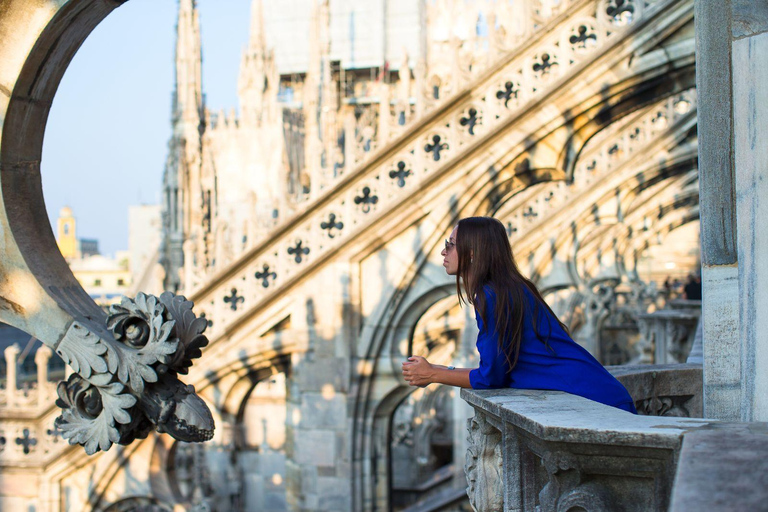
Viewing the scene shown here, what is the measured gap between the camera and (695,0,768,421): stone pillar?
2.29 metres

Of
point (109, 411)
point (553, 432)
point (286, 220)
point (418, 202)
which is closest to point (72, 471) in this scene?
point (286, 220)

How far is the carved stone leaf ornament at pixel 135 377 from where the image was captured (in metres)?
2.20

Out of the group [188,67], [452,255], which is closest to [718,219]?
[452,255]

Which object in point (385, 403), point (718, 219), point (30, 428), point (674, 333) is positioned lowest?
point (30, 428)

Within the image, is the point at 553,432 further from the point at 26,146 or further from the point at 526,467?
the point at 26,146

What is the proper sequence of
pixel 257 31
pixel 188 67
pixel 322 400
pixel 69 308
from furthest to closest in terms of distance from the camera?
1. pixel 257 31
2. pixel 188 67
3. pixel 322 400
4. pixel 69 308

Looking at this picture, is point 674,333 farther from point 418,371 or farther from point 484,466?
point 484,466

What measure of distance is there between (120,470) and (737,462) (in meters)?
8.28

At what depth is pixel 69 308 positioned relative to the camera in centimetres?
241

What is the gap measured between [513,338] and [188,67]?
1401cm

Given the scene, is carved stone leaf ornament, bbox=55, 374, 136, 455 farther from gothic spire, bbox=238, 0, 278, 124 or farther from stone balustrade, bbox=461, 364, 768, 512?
gothic spire, bbox=238, 0, 278, 124

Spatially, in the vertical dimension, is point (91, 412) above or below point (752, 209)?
below

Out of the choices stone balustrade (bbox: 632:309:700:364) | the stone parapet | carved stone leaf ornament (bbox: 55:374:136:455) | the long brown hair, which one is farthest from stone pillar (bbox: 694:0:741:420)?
stone balustrade (bbox: 632:309:700:364)

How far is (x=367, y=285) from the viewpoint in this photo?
27.3 feet
